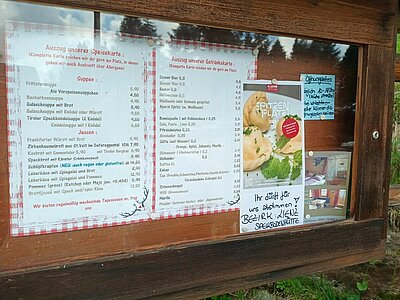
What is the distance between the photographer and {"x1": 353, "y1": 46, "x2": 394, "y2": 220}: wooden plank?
3.28 ft

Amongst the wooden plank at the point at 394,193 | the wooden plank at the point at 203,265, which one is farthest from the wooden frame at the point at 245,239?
the wooden plank at the point at 394,193

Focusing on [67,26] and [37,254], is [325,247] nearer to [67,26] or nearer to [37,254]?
[37,254]

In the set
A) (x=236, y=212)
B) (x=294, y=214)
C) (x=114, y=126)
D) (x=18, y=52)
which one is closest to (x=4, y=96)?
(x=18, y=52)

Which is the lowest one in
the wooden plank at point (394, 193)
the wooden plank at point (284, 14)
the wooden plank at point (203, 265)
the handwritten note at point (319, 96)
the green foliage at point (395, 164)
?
the wooden plank at point (203, 265)

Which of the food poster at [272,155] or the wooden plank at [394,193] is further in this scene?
the wooden plank at [394,193]

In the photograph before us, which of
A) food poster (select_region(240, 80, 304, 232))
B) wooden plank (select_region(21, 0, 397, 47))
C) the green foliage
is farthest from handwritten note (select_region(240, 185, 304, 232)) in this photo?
the green foliage

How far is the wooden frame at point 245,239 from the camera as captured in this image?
720mm

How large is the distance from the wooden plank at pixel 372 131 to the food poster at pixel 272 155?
0.52ft

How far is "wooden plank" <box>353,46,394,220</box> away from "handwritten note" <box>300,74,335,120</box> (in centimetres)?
7

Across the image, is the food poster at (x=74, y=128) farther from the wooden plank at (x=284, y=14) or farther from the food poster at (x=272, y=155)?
the food poster at (x=272, y=155)

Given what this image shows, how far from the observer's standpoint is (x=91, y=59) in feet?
2.44

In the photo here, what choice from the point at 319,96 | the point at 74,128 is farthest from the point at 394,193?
the point at 74,128

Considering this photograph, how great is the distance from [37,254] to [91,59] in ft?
1.22

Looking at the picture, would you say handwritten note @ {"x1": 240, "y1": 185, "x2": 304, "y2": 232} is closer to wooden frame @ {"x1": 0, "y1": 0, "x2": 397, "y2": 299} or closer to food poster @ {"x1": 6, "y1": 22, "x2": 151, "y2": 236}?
wooden frame @ {"x1": 0, "y1": 0, "x2": 397, "y2": 299}
